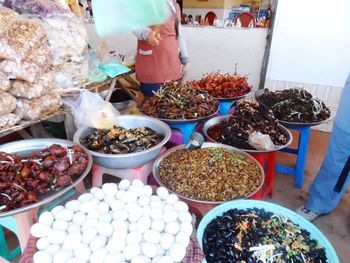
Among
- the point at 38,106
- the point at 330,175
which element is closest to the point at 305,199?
the point at 330,175

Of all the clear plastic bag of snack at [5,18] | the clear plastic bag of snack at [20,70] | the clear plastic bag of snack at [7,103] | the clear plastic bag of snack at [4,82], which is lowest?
the clear plastic bag of snack at [7,103]

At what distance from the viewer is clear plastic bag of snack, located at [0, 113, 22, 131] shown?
1.41 m

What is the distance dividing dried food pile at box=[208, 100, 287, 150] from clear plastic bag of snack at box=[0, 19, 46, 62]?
127 cm

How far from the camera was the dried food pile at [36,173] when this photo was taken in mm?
1088

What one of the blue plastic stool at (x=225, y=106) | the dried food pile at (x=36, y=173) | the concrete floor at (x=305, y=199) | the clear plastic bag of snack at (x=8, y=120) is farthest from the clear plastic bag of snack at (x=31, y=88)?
the concrete floor at (x=305, y=199)

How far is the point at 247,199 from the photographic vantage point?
131 cm

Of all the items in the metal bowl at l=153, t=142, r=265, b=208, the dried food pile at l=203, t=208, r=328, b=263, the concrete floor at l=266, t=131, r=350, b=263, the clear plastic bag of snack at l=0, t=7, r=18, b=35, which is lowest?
the concrete floor at l=266, t=131, r=350, b=263

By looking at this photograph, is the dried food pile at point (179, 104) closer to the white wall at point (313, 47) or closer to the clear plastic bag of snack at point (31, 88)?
the clear plastic bag of snack at point (31, 88)

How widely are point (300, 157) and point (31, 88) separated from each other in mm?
2199

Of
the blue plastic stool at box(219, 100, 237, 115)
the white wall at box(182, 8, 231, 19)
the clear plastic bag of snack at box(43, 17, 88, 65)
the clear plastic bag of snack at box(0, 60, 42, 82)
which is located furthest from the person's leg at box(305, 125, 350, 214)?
the white wall at box(182, 8, 231, 19)

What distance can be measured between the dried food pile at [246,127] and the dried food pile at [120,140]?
52 centimetres

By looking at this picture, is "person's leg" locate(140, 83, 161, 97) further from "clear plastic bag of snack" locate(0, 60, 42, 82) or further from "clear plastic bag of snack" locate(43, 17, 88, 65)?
"clear plastic bag of snack" locate(0, 60, 42, 82)

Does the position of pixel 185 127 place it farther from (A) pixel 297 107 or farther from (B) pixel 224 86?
(A) pixel 297 107

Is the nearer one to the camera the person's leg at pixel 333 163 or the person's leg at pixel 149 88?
the person's leg at pixel 333 163
